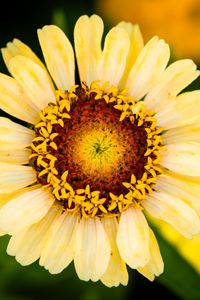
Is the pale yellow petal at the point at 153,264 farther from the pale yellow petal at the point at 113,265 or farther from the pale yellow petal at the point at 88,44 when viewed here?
the pale yellow petal at the point at 88,44

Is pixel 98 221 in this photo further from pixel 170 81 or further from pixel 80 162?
pixel 170 81

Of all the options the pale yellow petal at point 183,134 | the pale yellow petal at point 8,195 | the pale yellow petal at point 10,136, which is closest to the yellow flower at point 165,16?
the pale yellow petal at point 183,134

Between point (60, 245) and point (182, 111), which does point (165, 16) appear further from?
point (60, 245)

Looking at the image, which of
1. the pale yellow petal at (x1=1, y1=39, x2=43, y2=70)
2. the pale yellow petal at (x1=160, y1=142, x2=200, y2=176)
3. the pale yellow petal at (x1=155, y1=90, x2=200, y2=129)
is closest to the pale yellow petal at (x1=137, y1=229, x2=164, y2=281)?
the pale yellow petal at (x1=160, y1=142, x2=200, y2=176)

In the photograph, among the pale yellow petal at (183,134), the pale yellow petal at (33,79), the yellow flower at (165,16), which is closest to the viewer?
the pale yellow petal at (33,79)

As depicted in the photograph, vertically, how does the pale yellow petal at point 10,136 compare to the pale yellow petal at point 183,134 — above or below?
above

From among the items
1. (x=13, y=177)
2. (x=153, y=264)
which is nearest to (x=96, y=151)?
(x=13, y=177)
